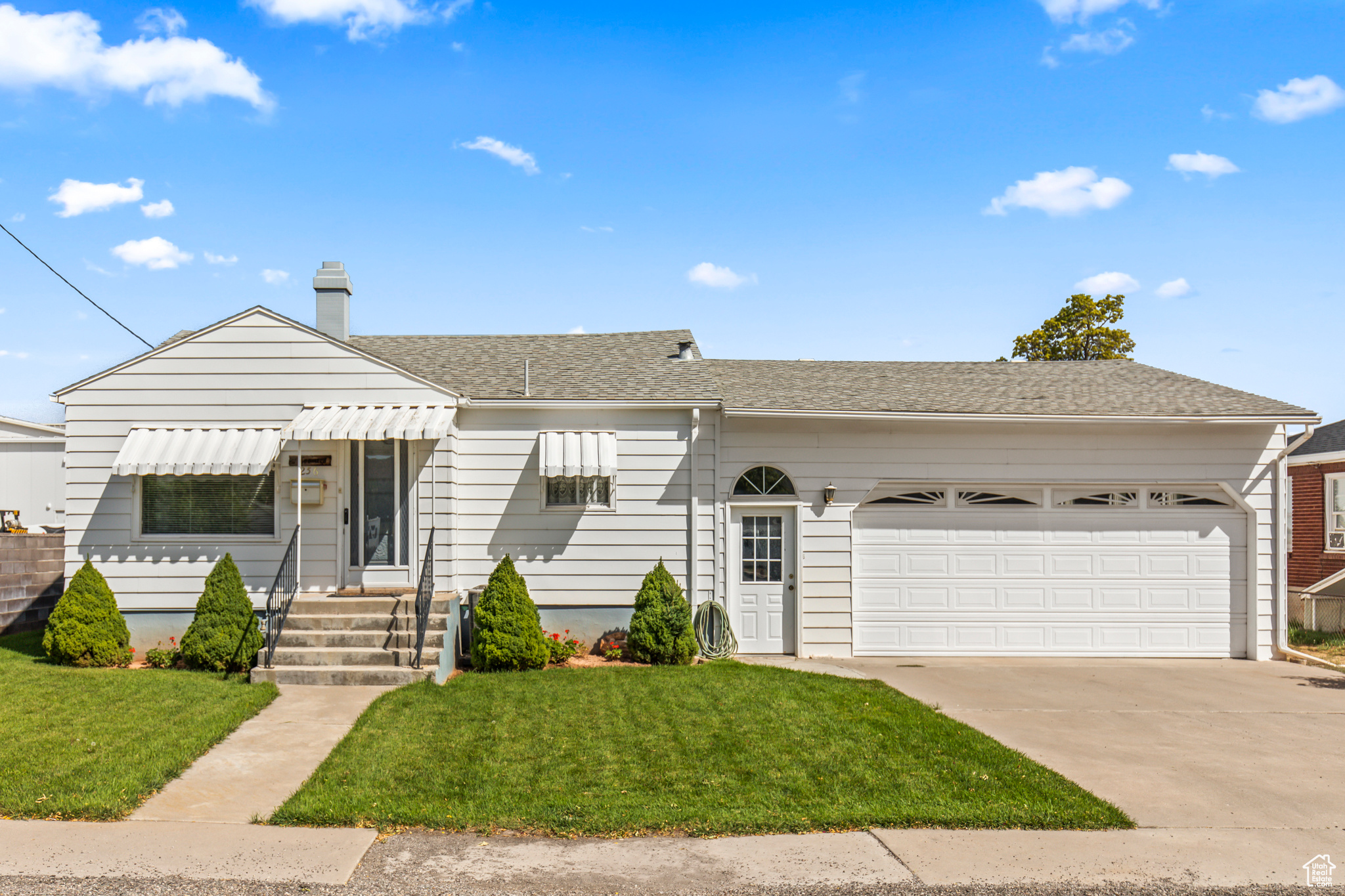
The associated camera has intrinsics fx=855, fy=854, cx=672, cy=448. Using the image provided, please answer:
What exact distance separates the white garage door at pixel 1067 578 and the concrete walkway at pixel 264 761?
23.3 feet

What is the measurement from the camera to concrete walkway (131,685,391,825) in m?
5.48

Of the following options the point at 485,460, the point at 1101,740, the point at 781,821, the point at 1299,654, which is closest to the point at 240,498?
the point at 485,460

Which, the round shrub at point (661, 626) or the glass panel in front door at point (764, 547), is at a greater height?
the glass panel in front door at point (764, 547)

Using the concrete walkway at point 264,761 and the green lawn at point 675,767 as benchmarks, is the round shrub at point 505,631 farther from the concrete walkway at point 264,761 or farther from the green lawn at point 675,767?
the concrete walkway at point 264,761

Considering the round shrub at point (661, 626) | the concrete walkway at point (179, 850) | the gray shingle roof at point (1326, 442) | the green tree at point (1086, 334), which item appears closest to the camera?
the concrete walkway at point (179, 850)

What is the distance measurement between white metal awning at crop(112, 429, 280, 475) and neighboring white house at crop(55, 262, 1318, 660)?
30 millimetres

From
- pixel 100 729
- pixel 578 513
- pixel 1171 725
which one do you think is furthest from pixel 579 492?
pixel 1171 725

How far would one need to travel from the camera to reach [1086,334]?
26500mm

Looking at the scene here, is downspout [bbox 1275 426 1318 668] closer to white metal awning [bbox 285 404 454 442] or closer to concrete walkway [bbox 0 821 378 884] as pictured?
white metal awning [bbox 285 404 454 442]

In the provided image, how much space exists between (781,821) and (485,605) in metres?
5.50

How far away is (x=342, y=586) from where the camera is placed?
34.4 feet

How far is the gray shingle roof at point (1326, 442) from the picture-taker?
16328mm

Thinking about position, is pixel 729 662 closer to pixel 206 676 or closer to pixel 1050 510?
pixel 1050 510

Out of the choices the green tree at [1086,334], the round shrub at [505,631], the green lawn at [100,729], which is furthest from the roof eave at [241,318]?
the green tree at [1086,334]
